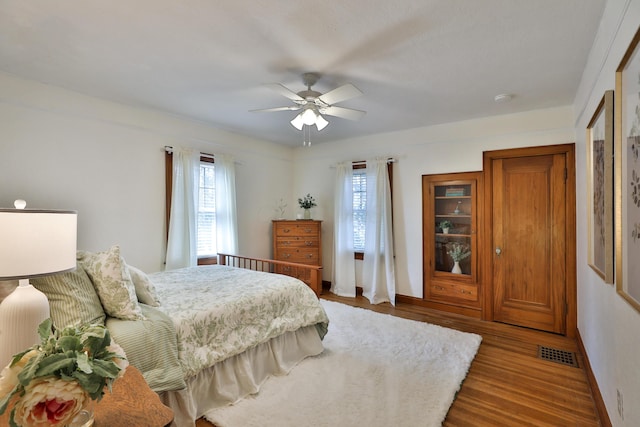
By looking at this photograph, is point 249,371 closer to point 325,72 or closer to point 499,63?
point 325,72

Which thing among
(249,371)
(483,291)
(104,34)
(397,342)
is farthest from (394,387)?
(104,34)

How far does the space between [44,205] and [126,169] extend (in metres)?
0.81

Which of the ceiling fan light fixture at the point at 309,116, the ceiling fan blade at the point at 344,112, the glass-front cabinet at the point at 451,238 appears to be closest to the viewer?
the ceiling fan light fixture at the point at 309,116

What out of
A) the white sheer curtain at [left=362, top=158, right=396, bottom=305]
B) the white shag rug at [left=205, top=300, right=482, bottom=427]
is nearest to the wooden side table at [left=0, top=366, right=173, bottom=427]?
the white shag rug at [left=205, top=300, right=482, bottom=427]

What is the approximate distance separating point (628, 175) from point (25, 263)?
2572 millimetres

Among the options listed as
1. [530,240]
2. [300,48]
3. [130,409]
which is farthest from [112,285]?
[530,240]

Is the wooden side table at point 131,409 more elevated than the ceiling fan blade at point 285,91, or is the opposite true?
the ceiling fan blade at point 285,91

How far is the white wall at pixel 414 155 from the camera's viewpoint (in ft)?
11.5

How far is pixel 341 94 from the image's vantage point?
7.98ft

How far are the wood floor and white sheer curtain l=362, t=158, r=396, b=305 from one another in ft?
4.78

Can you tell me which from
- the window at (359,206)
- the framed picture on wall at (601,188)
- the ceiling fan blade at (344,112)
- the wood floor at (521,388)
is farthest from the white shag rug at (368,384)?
the ceiling fan blade at (344,112)

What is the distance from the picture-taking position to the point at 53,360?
705mm

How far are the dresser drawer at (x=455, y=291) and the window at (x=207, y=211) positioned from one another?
306 cm

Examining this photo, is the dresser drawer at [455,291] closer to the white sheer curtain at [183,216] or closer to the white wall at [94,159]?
the white sheer curtain at [183,216]
